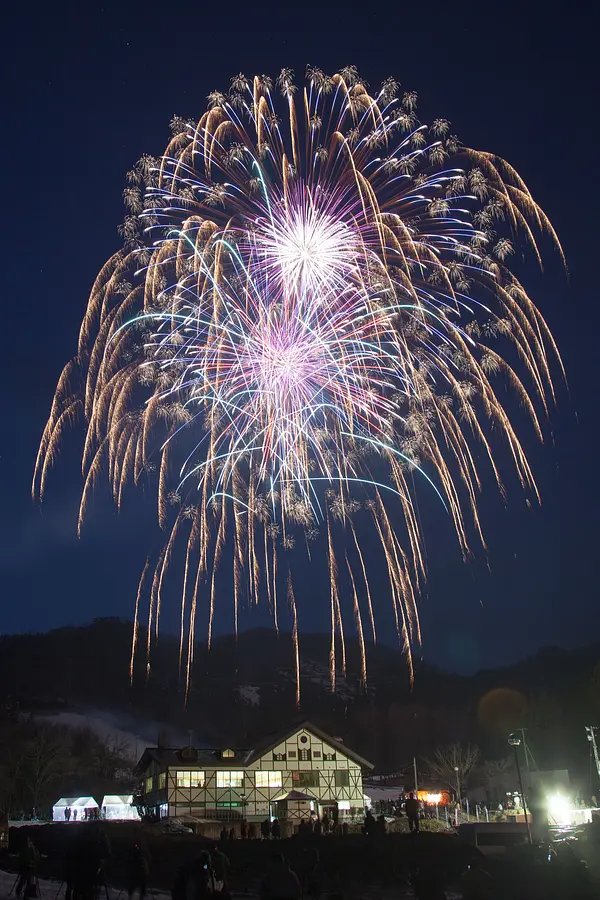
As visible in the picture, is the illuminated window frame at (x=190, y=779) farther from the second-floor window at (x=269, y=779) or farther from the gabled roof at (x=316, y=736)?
the gabled roof at (x=316, y=736)

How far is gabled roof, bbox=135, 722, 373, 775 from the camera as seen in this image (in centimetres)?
5672

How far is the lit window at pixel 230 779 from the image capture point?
186 feet

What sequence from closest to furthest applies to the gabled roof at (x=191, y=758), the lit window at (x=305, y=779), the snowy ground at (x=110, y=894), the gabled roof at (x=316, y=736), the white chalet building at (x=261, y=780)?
the snowy ground at (x=110, y=894) < the white chalet building at (x=261, y=780) < the gabled roof at (x=191, y=758) < the lit window at (x=305, y=779) < the gabled roof at (x=316, y=736)

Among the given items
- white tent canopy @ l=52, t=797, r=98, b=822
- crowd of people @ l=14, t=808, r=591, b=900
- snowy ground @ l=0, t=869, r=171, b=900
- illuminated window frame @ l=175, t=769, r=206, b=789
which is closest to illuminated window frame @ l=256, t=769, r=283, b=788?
illuminated window frame @ l=175, t=769, r=206, b=789

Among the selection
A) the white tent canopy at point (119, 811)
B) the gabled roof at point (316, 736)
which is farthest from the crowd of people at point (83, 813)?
the gabled roof at point (316, 736)

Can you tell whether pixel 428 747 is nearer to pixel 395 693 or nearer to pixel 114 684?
pixel 395 693

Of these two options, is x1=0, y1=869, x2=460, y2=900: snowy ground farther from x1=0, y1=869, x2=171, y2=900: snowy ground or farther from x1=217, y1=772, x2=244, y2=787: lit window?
x1=217, y1=772, x2=244, y2=787: lit window

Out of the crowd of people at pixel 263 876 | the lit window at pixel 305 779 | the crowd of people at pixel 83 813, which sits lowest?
the crowd of people at pixel 263 876

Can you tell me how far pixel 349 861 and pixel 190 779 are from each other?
29803 millimetres

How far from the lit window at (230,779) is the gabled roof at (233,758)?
0.58 metres

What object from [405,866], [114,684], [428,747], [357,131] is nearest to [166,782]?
[405,866]

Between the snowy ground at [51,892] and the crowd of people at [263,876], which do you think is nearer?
the crowd of people at [263,876]

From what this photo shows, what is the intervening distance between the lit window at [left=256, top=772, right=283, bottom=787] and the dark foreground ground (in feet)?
74.8

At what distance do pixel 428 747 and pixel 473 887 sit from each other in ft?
395
